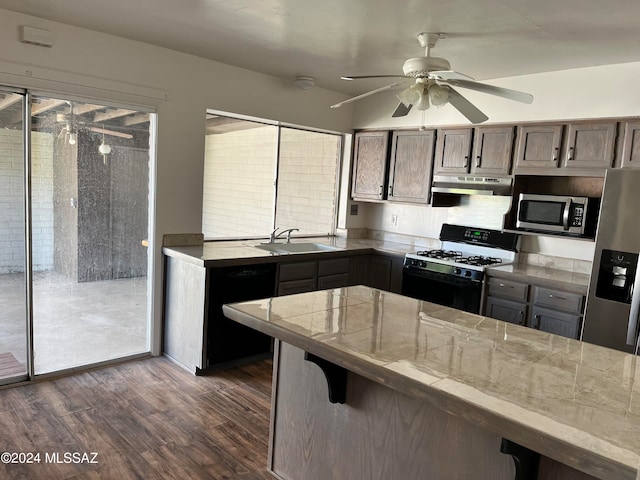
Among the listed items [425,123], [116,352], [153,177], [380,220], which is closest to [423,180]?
[425,123]

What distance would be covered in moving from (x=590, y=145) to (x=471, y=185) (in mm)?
953

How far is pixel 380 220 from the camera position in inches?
214

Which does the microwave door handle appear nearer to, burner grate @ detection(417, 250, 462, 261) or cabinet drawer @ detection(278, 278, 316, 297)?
burner grate @ detection(417, 250, 462, 261)

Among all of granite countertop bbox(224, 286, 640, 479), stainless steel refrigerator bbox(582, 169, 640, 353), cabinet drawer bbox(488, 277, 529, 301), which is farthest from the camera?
cabinet drawer bbox(488, 277, 529, 301)

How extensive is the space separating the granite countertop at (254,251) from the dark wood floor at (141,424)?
89cm

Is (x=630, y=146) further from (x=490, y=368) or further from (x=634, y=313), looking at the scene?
(x=490, y=368)

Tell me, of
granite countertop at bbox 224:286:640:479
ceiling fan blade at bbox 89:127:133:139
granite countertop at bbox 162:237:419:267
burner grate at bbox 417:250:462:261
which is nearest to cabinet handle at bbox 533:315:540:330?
burner grate at bbox 417:250:462:261

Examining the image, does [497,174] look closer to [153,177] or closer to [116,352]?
[153,177]

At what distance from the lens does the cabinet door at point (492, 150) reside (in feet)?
13.3

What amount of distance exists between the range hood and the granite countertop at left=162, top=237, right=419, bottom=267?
2.29ft

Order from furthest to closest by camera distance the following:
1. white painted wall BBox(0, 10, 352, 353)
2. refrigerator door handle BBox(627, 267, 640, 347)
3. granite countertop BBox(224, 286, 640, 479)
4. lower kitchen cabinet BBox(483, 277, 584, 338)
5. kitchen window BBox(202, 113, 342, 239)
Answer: kitchen window BBox(202, 113, 342, 239), lower kitchen cabinet BBox(483, 277, 584, 338), white painted wall BBox(0, 10, 352, 353), refrigerator door handle BBox(627, 267, 640, 347), granite countertop BBox(224, 286, 640, 479)

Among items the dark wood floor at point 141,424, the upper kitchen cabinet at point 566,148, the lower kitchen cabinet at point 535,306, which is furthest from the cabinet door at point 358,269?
the upper kitchen cabinet at point 566,148

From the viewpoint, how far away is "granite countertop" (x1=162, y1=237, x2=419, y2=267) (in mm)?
3623

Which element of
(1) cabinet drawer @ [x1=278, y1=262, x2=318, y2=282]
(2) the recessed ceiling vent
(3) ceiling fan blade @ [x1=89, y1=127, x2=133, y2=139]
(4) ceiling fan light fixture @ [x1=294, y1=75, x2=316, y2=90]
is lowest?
(1) cabinet drawer @ [x1=278, y1=262, x2=318, y2=282]
